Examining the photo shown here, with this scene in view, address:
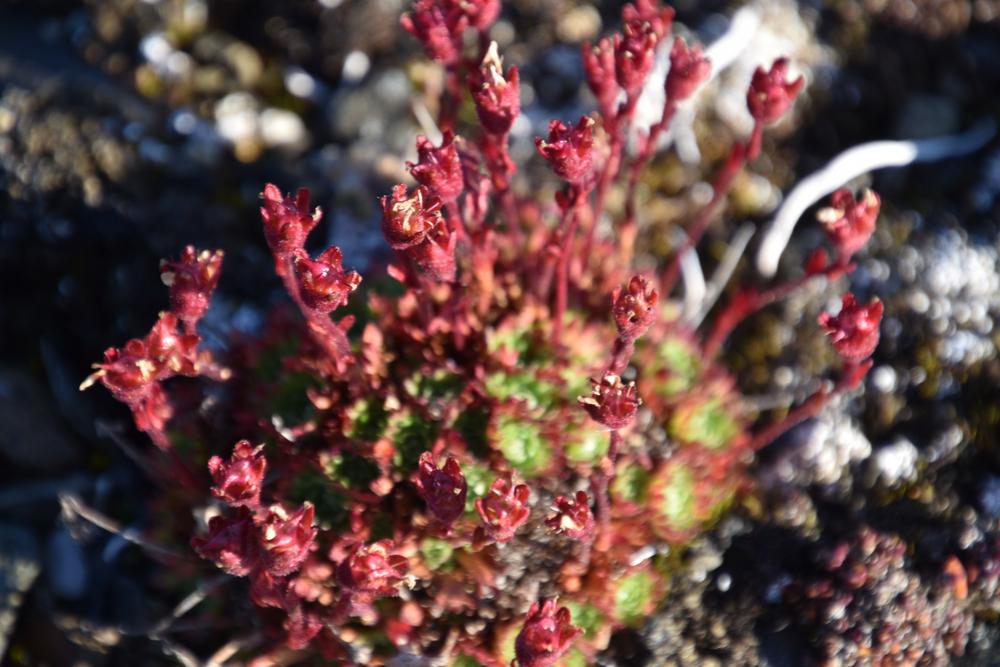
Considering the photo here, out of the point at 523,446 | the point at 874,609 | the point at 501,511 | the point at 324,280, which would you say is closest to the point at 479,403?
the point at 523,446

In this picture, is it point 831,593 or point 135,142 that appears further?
point 135,142

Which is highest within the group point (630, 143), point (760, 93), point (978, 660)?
point (760, 93)

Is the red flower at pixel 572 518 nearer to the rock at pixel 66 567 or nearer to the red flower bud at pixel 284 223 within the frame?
the red flower bud at pixel 284 223

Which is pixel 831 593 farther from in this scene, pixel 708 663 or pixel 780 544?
pixel 708 663

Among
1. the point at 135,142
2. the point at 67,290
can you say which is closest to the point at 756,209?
the point at 135,142

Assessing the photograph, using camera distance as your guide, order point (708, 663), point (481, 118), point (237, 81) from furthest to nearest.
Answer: point (237, 81)
point (708, 663)
point (481, 118)

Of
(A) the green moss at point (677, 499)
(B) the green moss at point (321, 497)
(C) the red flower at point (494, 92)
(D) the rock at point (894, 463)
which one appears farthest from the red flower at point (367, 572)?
(D) the rock at point (894, 463)
